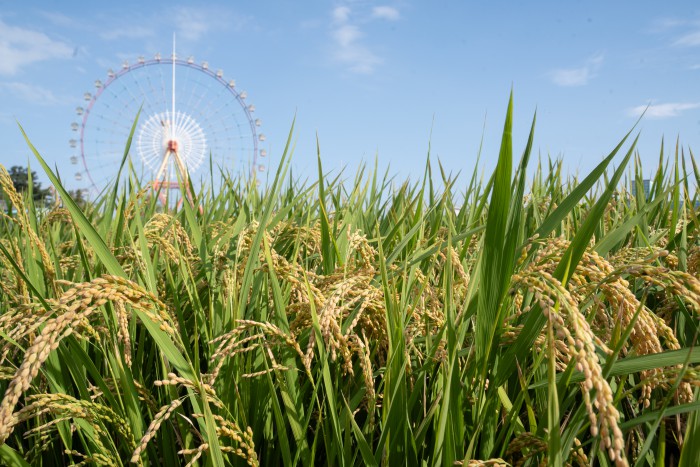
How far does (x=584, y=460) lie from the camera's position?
983 mm

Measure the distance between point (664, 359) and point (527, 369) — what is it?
425 mm

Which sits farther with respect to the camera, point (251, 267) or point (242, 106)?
point (242, 106)

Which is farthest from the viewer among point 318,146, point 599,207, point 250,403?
point 318,146

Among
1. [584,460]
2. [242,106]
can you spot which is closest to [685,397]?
[584,460]

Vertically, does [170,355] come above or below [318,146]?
below

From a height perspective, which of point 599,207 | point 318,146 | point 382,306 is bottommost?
point 382,306

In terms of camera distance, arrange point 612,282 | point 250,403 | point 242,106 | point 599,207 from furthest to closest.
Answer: point 242,106, point 250,403, point 599,207, point 612,282

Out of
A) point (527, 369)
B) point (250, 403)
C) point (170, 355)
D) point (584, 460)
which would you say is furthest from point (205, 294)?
point (584, 460)

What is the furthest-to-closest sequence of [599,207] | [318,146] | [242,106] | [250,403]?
[242,106] < [318,146] < [250,403] < [599,207]

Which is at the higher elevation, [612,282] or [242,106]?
[242,106]

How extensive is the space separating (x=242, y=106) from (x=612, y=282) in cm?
2428

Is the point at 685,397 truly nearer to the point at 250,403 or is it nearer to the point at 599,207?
the point at 599,207

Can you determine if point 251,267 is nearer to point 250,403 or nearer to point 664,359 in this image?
point 250,403

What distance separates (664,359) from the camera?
0.94 metres
